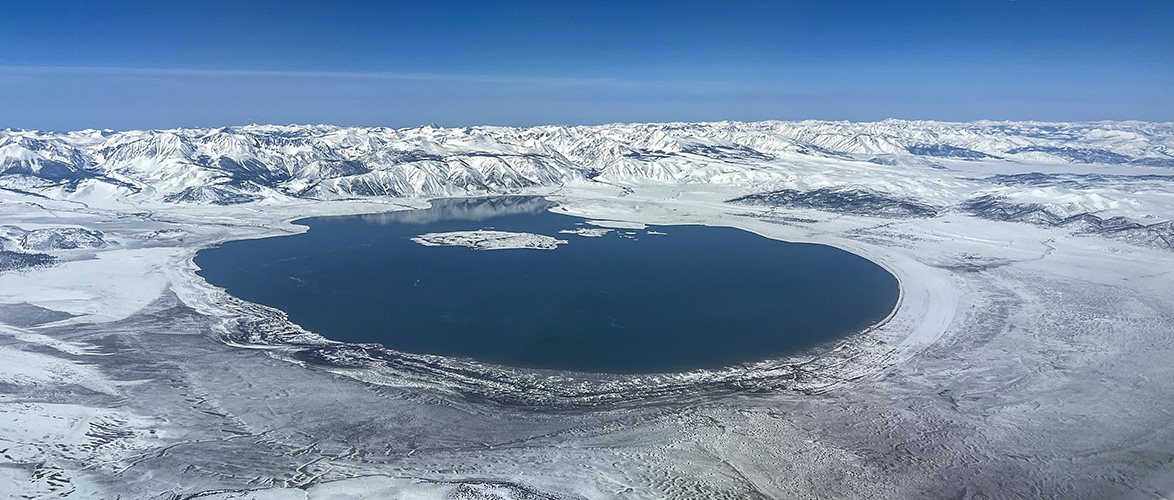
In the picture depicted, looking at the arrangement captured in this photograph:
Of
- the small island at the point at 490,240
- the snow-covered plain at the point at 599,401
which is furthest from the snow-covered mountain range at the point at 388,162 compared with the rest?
the snow-covered plain at the point at 599,401

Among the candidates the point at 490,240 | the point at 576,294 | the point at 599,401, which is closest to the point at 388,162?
the point at 490,240

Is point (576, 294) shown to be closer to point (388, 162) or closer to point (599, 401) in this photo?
point (599, 401)

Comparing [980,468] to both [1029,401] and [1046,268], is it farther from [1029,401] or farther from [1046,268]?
[1046,268]

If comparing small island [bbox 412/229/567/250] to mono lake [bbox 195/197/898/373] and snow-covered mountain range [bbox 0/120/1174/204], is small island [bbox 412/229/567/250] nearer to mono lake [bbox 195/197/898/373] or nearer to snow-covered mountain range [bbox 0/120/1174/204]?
mono lake [bbox 195/197/898/373]

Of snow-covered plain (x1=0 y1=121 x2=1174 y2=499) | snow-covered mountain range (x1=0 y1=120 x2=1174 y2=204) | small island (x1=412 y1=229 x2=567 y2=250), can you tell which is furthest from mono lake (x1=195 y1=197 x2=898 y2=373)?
snow-covered mountain range (x1=0 y1=120 x2=1174 y2=204)

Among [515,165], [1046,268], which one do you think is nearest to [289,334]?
[1046,268]
